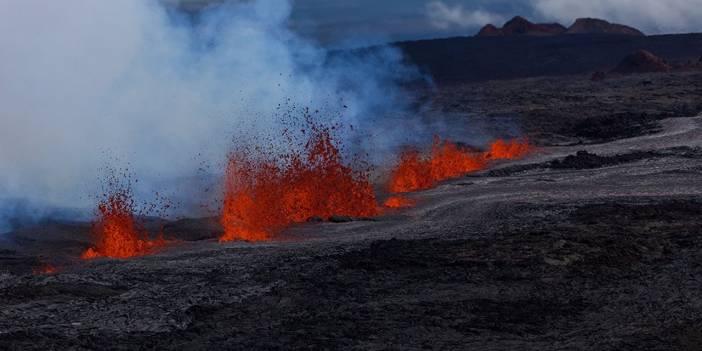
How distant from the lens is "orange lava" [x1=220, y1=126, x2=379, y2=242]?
56.5ft

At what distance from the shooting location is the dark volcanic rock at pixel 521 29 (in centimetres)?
13038

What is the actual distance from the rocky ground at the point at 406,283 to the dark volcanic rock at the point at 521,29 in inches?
4511

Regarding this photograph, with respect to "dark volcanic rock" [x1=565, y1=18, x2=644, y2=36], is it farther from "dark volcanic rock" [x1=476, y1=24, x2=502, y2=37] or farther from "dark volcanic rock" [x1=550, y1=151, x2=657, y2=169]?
"dark volcanic rock" [x1=550, y1=151, x2=657, y2=169]

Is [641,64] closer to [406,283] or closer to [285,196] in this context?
[285,196]

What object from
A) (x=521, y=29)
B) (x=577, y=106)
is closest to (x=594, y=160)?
(x=577, y=106)

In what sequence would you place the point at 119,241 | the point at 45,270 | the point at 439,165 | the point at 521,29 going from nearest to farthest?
the point at 45,270
the point at 119,241
the point at 439,165
the point at 521,29

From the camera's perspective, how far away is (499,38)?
12688 cm

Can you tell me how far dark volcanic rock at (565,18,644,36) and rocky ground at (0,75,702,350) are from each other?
119948 millimetres

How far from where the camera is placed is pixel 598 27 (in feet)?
446

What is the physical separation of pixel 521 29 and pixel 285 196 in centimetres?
11799

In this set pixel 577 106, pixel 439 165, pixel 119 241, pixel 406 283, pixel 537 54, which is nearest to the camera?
pixel 406 283

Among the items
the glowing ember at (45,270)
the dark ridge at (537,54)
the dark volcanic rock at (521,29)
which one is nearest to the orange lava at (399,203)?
the glowing ember at (45,270)

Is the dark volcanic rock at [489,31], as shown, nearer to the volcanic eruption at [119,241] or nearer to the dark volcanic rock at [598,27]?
the dark volcanic rock at [598,27]

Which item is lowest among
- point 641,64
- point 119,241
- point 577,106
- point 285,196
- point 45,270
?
point 45,270
